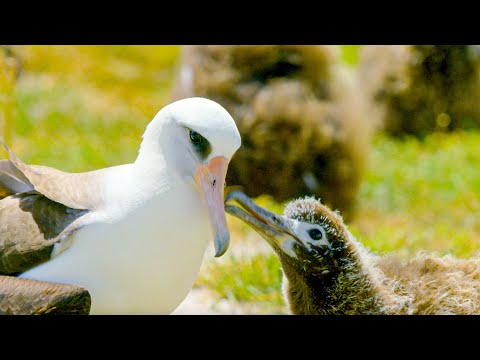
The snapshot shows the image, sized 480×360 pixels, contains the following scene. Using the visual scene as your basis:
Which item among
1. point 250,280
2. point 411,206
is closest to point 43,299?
point 250,280

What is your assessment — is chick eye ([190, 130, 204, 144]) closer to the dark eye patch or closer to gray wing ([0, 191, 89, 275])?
the dark eye patch

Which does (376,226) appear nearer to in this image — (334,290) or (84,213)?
(334,290)

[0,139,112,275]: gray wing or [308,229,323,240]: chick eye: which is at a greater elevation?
[308,229,323,240]: chick eye

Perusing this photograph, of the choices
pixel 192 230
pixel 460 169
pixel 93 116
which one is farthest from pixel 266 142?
pixel 192 230

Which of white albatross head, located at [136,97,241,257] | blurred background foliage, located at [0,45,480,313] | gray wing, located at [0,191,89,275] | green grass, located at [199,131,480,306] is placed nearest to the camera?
white albatross head, located at [136,97,241,257]

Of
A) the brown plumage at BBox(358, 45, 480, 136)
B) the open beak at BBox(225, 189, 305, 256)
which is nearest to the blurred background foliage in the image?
the brown plumage at BBox(358, 45, 480, 136)

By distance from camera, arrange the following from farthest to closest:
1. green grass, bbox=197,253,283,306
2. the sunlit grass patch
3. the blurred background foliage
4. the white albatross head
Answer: the sunlit grass patch → the blurred background foliage → green grass, bbox=197,253,283,306 → the white albatross head

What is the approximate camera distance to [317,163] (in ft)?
22.3

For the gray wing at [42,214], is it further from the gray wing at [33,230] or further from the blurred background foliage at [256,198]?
the blurred background foliage at [256,198]

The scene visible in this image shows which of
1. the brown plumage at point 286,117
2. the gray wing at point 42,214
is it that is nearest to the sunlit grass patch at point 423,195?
the brown plumage at point 286,117

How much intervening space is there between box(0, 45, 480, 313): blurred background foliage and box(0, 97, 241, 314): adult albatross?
176 centimetres

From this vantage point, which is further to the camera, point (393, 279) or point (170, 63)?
point (170, 63)

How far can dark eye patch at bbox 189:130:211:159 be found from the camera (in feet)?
8.84

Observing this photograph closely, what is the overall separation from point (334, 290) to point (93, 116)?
6.32m
